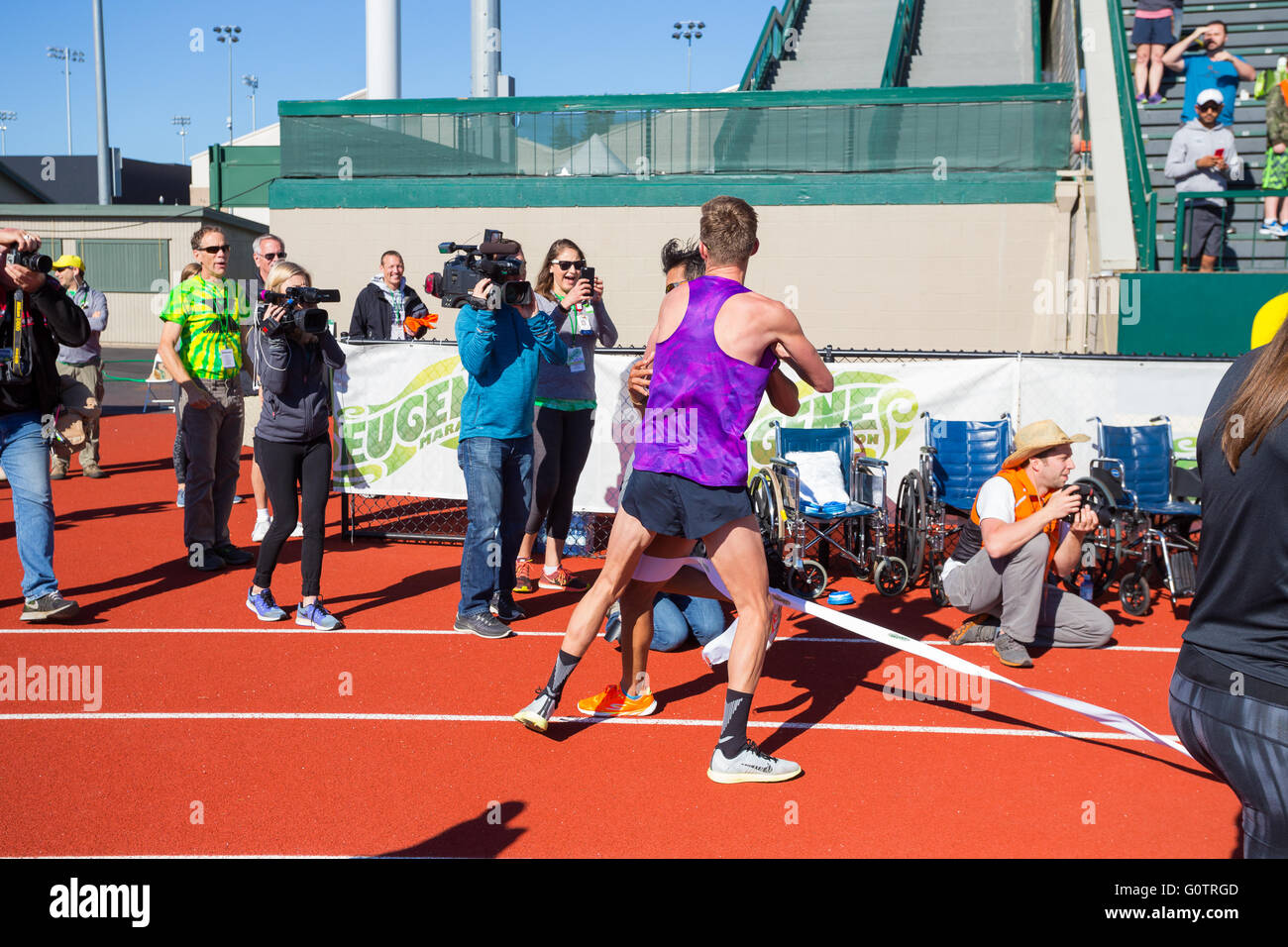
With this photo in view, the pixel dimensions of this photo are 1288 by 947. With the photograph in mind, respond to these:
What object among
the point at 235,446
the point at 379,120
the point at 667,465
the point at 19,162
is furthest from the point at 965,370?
the point at 19,162

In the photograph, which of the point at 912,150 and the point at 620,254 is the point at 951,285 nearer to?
the point at 912,150

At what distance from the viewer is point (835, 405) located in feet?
29.5

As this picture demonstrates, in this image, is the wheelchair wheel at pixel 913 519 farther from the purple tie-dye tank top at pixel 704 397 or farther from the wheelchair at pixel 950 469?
the purple tie-dye tank top at pixel 704 397

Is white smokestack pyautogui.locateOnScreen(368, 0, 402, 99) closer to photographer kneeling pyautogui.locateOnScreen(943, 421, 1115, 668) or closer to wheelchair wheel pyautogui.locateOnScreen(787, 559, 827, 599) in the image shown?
wheelchair wheel pyautogui.locateOnScreen(787, 559, 827, 599)

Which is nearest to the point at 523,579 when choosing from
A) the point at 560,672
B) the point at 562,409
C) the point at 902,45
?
the point at 562,409

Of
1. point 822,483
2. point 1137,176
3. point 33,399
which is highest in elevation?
point 1137,176

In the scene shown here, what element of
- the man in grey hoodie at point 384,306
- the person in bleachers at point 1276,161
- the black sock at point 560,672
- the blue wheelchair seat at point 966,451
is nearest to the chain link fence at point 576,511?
the blue wheelchair seat at point 966,451

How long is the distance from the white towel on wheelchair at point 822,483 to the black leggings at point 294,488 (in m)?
3.50

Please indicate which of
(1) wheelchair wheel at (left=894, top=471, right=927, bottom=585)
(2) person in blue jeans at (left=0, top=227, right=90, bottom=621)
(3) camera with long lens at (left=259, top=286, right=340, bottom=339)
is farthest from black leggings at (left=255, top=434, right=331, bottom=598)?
(1) wheelchair wheel at (left=894, top=471, right=927, bottom=585)

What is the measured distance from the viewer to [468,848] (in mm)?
3898

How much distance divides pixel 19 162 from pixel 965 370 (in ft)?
218

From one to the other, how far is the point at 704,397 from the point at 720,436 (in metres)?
0.17

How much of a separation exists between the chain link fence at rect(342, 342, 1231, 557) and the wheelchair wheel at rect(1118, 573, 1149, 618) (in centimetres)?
194

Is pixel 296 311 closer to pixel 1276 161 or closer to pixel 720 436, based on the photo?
pixel 720 436
